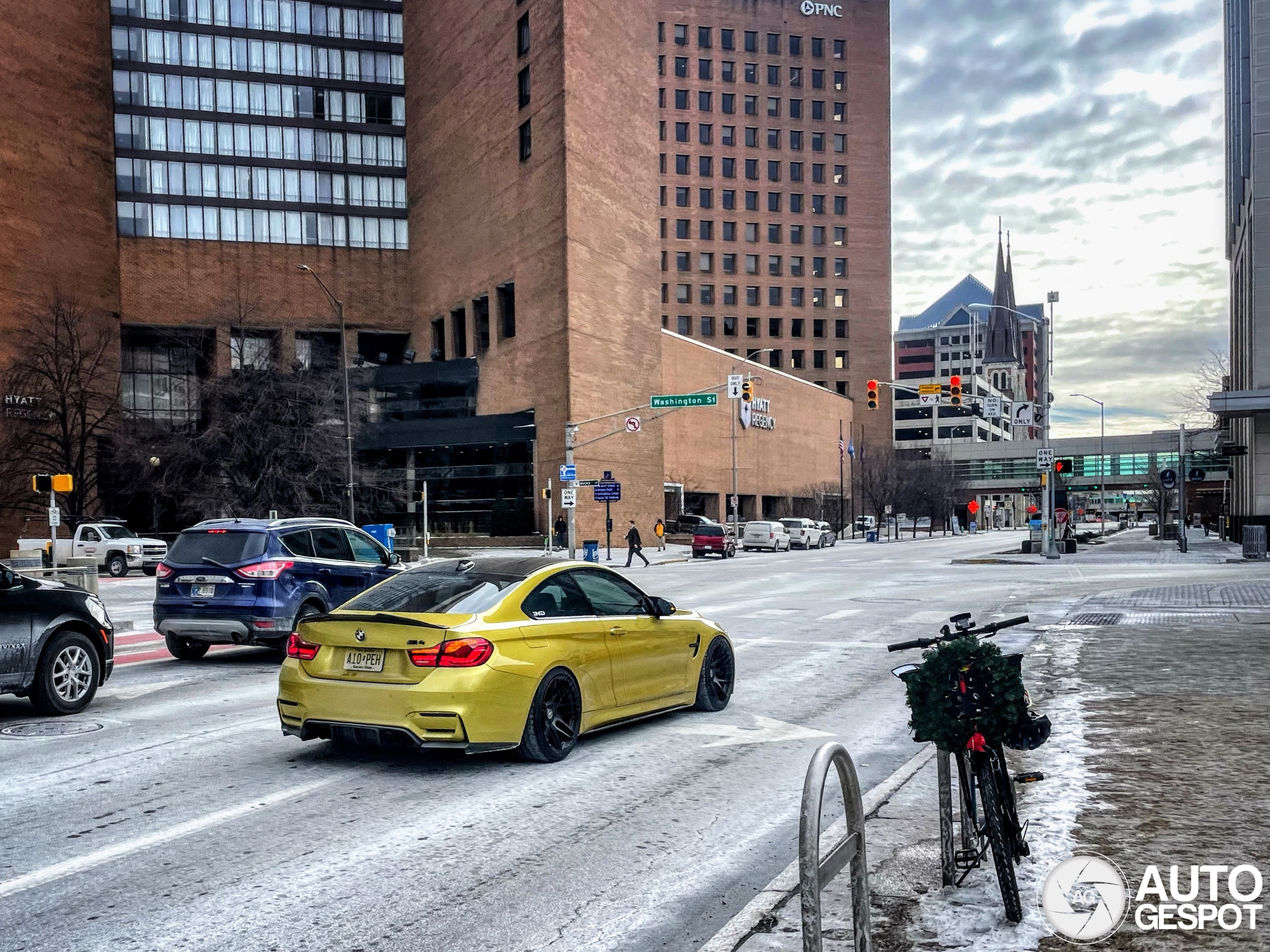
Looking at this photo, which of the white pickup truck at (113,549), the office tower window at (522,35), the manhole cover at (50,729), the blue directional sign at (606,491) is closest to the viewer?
the manhole cover at (50,729)

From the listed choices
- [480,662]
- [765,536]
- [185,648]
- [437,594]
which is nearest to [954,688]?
[480,662]

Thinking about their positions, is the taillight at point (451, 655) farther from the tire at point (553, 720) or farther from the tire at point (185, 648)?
the tire at point (185, 648)

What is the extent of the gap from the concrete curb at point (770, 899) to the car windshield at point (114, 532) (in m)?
37.8

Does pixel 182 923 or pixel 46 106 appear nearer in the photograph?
pixel 182 923

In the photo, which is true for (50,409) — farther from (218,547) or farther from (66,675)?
(66,675)

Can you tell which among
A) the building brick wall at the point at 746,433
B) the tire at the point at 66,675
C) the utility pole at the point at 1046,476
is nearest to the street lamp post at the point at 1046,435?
the utility pole at the point at 1046,476

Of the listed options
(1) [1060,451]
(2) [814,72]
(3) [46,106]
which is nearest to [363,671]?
(3) [46,106]

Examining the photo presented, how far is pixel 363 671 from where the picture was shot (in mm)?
7473

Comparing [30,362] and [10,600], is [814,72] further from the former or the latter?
[10,600]

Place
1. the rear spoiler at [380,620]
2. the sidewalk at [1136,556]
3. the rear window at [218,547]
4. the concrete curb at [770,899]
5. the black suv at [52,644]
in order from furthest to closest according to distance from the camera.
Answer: the sidewalk at [1136,556] < the rear window at [218,547] < the black suv at [52,644] < the rear spoiler at [380,620] < the concrete curb at [770,899]

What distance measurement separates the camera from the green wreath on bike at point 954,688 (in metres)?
4.50

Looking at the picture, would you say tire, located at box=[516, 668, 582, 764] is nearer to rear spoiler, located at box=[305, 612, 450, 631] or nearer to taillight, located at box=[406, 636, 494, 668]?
taillight, located at box=[406, 636, 494, 668]

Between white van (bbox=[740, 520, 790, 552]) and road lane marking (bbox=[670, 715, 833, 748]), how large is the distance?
48.7 m

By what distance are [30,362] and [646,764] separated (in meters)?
56.7
